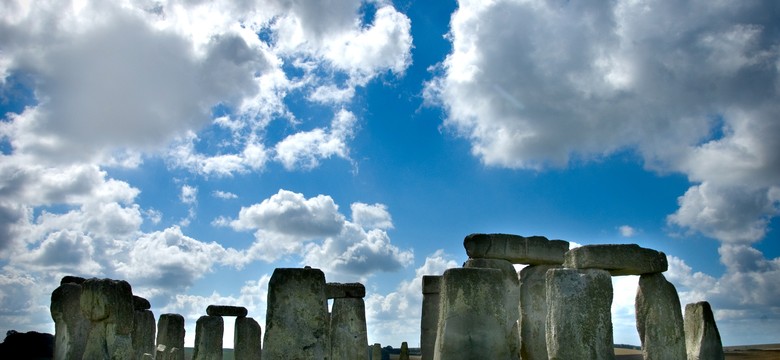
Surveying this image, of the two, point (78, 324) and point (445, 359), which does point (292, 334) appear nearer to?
point (445, 359)

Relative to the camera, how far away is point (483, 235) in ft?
50.2

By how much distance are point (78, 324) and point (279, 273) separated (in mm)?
6486

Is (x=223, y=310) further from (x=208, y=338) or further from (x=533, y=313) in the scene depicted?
(x=533, y=313)

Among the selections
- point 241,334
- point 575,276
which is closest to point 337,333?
point 241,334

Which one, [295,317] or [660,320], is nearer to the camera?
[295,317]

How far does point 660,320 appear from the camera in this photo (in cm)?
1088

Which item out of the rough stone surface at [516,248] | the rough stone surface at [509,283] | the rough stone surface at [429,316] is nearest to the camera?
the rough stone surface at [509,283]

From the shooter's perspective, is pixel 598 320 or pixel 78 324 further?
pixel 78 324

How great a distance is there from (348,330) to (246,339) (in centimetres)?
332

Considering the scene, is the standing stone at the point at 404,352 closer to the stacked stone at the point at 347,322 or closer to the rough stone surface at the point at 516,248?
the stacked stone at the point at 347,322

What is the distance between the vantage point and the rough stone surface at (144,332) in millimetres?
17188

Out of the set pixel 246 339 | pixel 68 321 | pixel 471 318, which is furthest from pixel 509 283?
pixel 68 321

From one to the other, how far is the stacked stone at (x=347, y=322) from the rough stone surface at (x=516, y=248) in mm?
3290

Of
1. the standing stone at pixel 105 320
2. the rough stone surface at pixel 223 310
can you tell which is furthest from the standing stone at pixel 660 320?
the rough stone surface at pixel 223 310
